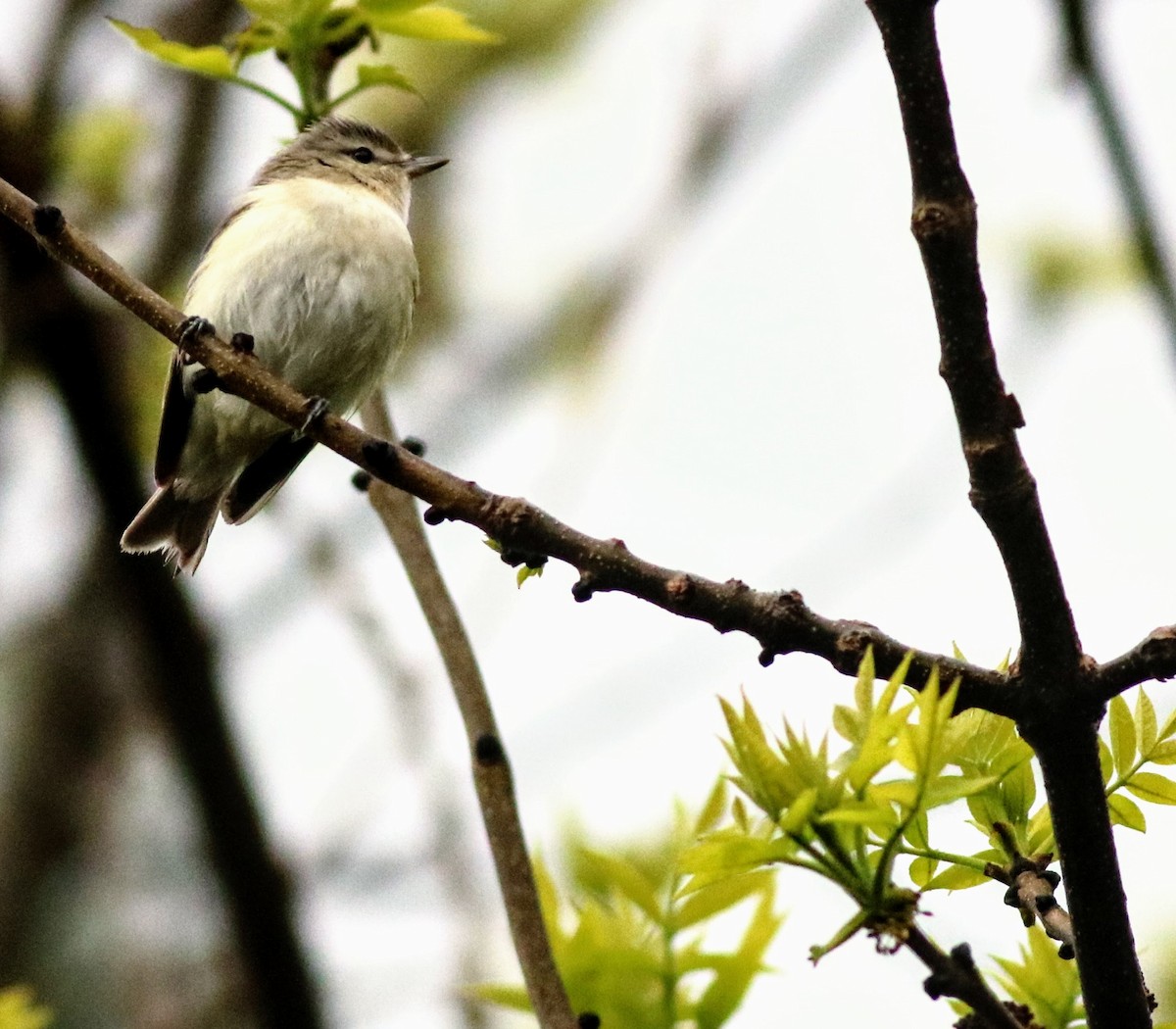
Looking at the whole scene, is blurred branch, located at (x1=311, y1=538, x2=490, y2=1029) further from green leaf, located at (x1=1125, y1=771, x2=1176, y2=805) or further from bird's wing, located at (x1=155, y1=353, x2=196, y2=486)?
green leaf, located at (x1=1125, y1=771, x2=1176, y2=805)

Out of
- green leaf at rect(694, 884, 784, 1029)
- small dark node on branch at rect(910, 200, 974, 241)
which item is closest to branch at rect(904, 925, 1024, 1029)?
small dark node on branch at rect(910, 200, 974, 241)

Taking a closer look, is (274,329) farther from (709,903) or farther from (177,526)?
(709,903)

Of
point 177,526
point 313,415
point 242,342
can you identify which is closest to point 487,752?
point 313,415

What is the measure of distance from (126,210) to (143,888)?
3.55 meters

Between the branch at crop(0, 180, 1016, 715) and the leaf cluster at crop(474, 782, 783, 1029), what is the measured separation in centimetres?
54

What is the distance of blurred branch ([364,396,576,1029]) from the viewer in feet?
6.50

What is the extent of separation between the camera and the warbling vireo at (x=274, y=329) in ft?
13.7

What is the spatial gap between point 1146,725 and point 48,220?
56.5 inches

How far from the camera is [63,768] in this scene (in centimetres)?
750

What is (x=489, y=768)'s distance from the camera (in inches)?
85.0

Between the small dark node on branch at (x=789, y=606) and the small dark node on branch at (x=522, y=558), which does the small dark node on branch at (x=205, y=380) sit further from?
the small dark node on branch at (x=789, y=606)

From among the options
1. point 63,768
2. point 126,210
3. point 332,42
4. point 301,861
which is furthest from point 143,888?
point 332,42

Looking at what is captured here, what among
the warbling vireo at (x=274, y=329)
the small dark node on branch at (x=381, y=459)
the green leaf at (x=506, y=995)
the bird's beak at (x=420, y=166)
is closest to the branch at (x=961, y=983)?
the small dark node on branch at (x=381, y=459)

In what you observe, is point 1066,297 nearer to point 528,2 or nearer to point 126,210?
point 528,2
